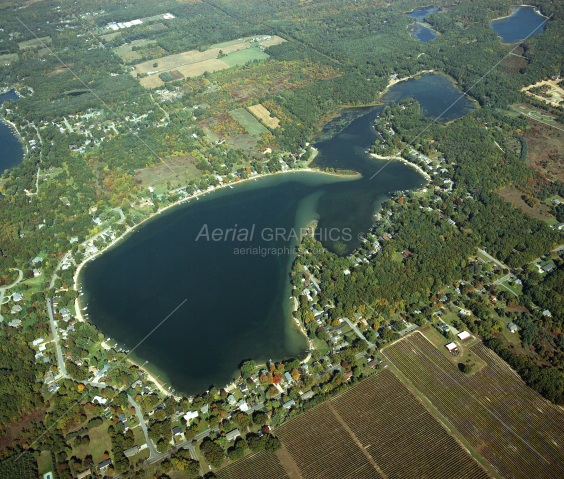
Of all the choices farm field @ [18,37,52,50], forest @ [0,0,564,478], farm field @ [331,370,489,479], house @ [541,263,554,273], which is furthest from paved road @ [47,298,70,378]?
farm field @ [18,37,52,50]

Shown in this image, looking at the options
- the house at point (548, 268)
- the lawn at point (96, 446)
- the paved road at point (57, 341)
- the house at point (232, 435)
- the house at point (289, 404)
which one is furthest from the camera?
the house at point (548, 268)

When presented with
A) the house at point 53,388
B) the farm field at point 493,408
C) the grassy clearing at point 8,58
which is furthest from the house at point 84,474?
the grassy clearing at point 8,58

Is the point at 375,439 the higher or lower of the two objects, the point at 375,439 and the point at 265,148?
the lower

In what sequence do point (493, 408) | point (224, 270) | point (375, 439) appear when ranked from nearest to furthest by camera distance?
1. point (375, 439)
2. point (493, 408)
3. point (224, 270)

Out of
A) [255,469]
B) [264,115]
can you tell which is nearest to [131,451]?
[255,469]

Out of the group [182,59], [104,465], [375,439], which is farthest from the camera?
[182,59]

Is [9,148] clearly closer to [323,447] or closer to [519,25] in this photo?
[323,447]

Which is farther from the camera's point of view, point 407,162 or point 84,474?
point 407,162

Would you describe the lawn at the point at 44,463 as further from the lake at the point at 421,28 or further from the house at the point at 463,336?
the lake at the point at 421,28
